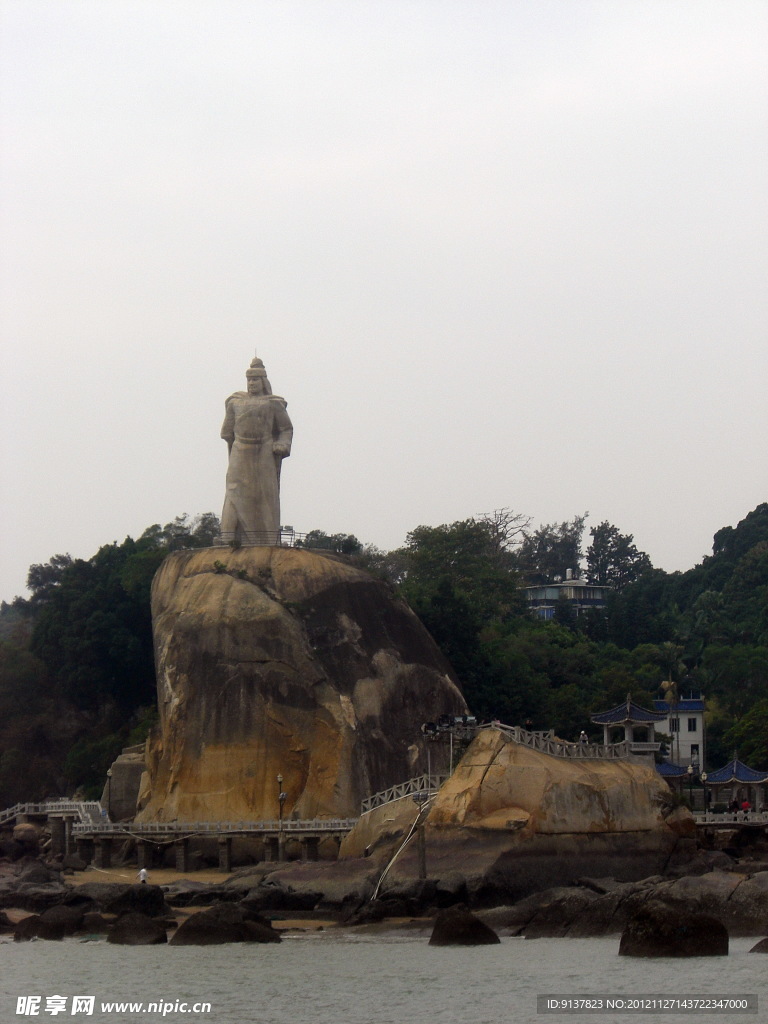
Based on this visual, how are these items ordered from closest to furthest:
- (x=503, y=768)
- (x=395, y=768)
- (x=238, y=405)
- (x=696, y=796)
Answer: (x=503, y=768), (x=395, y=768), (x=238, y=405), (x=696, y=796)

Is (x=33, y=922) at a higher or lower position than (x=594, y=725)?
lower

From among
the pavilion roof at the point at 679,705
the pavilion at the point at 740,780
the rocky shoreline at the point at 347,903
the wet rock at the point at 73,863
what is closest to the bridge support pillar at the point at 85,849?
the wet rock at the point at 73,863

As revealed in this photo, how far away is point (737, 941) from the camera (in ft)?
107

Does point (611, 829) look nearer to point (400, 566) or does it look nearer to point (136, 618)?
point (136, 618)

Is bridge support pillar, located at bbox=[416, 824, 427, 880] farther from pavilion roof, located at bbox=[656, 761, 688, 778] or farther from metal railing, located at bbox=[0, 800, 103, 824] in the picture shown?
pavilion roof, located at bbox=[656, 761, 688, 778]

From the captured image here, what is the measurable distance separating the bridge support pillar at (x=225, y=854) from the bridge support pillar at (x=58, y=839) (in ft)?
20.2

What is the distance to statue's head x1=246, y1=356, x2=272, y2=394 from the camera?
5784 cm

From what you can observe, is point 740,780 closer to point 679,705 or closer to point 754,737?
point 754,737

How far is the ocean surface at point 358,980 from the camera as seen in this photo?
2730 centimetres

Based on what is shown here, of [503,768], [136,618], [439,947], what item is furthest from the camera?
[136,618]

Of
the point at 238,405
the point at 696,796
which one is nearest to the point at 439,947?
A: the point at 238,405

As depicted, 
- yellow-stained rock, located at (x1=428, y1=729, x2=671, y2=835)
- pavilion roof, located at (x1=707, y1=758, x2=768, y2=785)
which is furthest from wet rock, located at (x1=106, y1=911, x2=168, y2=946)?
pavilion roof, located at (x1=707, y1=758, x2=768, y2=785)

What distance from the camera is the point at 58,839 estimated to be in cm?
5103

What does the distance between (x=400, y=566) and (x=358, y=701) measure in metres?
40.0
